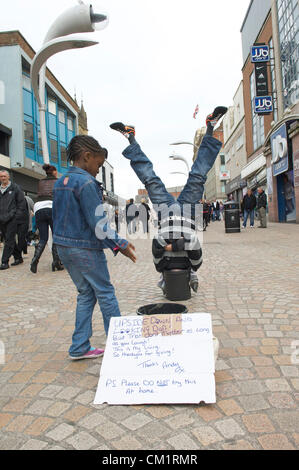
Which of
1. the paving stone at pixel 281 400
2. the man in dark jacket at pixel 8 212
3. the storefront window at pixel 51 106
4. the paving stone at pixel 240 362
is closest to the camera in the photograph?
the paving stone at pixel 281 400

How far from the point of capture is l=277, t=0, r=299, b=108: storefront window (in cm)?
1655

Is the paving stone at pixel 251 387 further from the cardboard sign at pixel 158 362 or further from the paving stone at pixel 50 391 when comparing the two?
the paving stone at pixel 50 391

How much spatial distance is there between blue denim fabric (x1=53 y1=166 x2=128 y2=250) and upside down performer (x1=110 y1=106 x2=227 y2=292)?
152cm

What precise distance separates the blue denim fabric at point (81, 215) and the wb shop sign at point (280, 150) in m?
16.5

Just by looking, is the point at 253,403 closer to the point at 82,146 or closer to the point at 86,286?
the point at 86,286

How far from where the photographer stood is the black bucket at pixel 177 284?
4.04 meters

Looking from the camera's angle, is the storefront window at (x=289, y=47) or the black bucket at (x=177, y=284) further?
the storefront window at (x=289, y=47)

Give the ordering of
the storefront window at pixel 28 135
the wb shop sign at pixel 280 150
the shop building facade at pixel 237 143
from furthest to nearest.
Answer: the shop building facade at pixel 237 143 < the storefront window at pixel 28 135 < the wb shop sign at pixel 280 150

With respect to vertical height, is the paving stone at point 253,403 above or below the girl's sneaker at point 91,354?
below

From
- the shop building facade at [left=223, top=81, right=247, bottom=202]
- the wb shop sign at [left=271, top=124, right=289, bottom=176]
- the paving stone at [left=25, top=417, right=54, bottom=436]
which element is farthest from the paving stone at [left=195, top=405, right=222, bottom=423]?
the shop building facade at [left=223, top=81, right=247, bottom=202]

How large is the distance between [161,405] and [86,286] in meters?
0.97

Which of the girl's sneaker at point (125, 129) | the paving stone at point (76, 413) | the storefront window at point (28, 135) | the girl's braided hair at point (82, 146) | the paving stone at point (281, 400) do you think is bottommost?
the paving stone at point (76, 413)

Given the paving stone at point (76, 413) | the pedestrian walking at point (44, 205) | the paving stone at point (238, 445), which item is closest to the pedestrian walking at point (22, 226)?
the pedestrian walking at point (44, 205)

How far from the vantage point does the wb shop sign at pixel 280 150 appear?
17.0 meters
